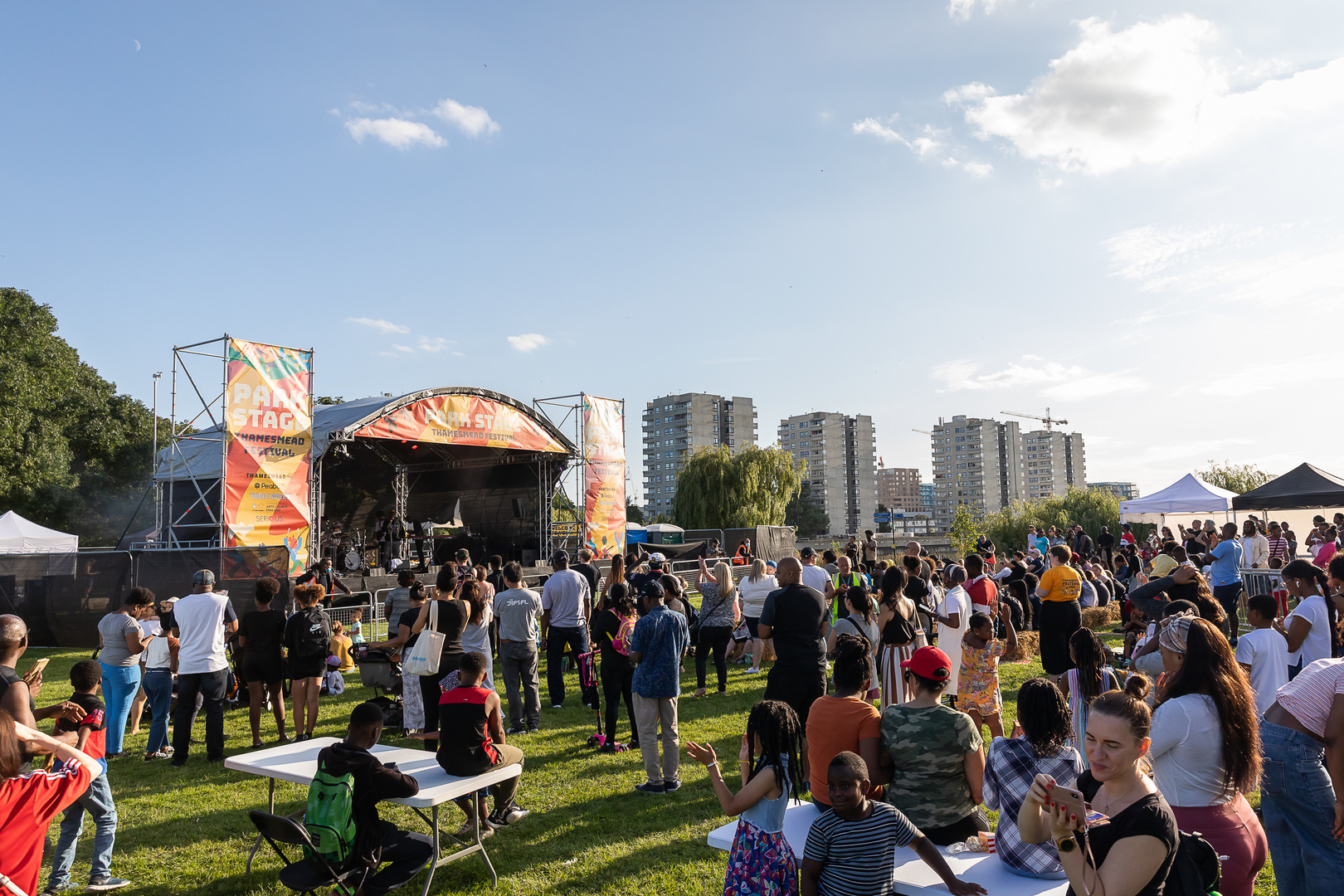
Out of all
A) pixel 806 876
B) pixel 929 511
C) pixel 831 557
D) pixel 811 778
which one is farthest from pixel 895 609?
pixel 929 511

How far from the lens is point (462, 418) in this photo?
17891 millimetres

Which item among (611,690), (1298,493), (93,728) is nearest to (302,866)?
(93,728)

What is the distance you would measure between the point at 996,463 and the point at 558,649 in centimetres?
12524

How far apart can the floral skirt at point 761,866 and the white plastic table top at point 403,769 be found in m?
1.69

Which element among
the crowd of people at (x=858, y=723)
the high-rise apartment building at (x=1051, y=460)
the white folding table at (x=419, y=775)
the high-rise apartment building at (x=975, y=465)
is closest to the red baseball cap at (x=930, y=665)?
the crowd of people at (x=858, y=723)

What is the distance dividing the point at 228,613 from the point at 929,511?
558 feet

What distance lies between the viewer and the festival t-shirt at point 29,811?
8.63 ft

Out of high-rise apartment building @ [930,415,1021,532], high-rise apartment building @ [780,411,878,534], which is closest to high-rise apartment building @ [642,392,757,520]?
high-rise apartment building @ [780,411,878,534]

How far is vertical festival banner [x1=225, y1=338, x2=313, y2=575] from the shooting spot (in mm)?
13438

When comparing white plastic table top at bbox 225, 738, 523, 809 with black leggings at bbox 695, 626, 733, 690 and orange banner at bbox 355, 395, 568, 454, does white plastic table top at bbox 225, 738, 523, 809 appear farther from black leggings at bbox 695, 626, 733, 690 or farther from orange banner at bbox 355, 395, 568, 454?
orange banner at bbox 355, 395, 568, 454

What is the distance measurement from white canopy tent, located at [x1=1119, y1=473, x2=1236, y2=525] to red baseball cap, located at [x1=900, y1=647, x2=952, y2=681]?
1804cm

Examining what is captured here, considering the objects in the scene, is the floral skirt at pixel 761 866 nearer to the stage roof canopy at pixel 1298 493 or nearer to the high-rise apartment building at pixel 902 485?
the stage roof canopy at pixel 1298 493

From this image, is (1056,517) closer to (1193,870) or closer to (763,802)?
(763,802)

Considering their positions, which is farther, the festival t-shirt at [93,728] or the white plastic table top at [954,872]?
the festival t-shirt at [93,728]
